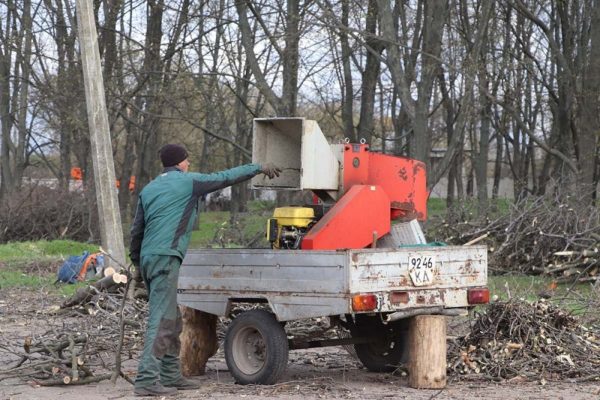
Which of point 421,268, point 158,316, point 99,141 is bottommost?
point 158,316

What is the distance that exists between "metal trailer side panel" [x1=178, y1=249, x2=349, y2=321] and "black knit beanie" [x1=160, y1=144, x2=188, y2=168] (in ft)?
2.91

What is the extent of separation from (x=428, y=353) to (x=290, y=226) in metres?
1.66

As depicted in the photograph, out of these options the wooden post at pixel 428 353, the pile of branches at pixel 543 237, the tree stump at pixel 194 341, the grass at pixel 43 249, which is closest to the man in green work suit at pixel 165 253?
the tree stump at pixel 194 341

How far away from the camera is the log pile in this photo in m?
16.3

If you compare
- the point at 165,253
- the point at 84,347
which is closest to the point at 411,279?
the point at 165,253

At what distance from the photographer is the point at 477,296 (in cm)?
908

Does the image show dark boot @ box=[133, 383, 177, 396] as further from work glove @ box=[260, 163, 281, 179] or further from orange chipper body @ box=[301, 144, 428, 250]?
work glove @ box=[260, 163, 281, 179]

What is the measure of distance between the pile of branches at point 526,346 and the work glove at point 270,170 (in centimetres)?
235

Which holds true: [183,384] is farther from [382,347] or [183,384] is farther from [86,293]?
[86,293]

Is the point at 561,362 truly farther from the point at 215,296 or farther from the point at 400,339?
the point at 215,296

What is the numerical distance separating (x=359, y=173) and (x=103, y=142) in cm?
596

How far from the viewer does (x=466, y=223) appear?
18656 millimetres

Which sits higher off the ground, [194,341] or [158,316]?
[158,316]

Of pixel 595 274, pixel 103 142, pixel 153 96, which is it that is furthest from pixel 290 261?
pixel 153 96
